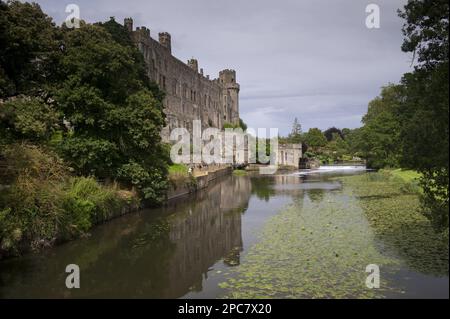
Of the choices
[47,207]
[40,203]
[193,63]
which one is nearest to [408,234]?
[47,207]

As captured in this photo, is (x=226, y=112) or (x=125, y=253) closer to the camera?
(x=125, y=253)

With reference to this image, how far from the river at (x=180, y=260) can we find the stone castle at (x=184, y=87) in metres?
25.7

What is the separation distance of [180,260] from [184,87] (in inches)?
1783

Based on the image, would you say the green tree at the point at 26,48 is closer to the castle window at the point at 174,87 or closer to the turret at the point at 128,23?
the turret at the point at 128,23

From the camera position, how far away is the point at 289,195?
3189cm

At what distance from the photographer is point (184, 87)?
189 feet

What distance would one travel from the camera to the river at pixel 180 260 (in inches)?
425

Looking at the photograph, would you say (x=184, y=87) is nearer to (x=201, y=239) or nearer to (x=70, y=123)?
(x=70, y=123)

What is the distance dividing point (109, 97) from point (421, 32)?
1565 centimetres

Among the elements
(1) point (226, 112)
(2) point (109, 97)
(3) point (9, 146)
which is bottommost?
(3) point (9, 146)

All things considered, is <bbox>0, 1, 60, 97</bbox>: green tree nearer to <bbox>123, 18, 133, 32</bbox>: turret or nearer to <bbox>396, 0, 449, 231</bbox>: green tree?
<bbox>396, 0, 449, 231</bbox>: green tree

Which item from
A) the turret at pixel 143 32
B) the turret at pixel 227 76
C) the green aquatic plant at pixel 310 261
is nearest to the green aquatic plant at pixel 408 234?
the green aquatic plant at pixel 310 261
